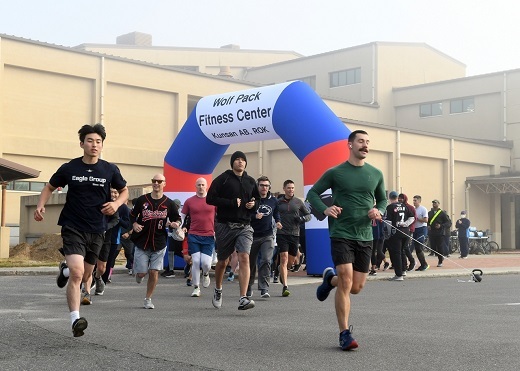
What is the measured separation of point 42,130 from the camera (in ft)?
111

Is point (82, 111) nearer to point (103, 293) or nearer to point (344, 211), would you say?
→ point (103, 293)

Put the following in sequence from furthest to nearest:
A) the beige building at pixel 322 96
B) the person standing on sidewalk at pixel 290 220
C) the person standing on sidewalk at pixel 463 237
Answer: the beige building at pixel 322 96 → the person standing on sidewalk at pixel 463 237 → the person standing on sidewalk at pixel 290 220

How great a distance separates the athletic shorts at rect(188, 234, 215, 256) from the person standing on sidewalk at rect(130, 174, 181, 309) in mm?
1101

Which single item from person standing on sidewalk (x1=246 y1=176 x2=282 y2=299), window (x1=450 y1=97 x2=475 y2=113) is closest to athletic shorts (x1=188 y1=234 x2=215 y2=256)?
person standing on sidewalk (x1=246 y1=176 x2=282 y2=299)

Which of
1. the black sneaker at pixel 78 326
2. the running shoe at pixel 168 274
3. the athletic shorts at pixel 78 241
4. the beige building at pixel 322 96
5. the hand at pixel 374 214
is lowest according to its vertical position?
the running shoe at pixel 168 274

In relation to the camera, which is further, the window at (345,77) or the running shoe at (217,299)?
the window at (345,77)

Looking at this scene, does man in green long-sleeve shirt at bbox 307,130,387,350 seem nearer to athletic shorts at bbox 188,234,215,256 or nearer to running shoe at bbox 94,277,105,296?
athletic shorts at bbox 188,234,215,256

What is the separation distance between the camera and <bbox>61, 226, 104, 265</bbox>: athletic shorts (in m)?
7.80

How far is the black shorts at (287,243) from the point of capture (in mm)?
14172

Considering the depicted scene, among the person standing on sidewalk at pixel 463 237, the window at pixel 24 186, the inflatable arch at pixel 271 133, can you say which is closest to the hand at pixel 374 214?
the inflatable arch at pixel 271 133

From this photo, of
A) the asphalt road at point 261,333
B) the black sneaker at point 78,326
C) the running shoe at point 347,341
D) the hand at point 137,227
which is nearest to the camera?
the asphalt road at point 261,333

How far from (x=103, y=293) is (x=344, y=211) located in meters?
6.83

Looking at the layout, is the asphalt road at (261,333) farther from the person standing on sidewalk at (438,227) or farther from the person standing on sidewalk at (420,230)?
the person standing on sidewalk at (438,227)

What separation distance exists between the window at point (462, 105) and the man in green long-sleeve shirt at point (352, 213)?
136 feet
